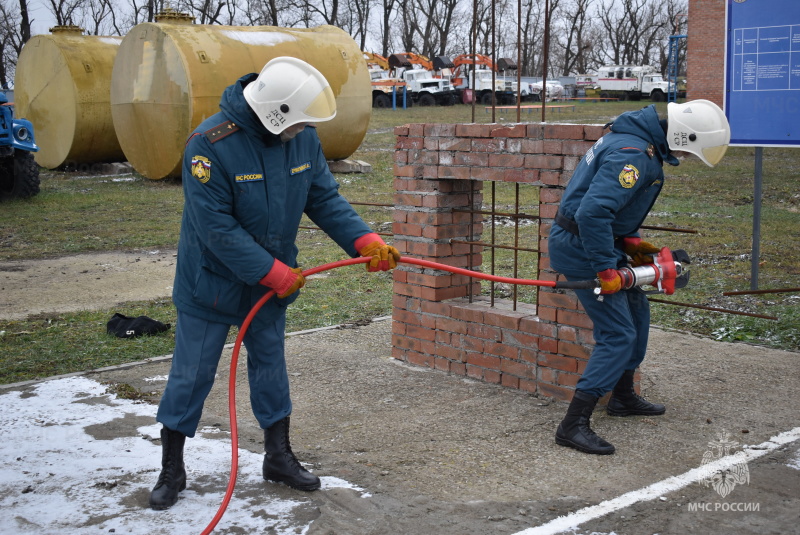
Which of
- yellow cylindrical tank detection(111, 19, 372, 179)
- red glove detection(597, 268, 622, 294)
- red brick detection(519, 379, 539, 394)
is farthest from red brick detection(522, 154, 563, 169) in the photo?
yellow cylindrical tank detection(111, 19, 372, 179)

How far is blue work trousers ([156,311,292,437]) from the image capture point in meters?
3.85

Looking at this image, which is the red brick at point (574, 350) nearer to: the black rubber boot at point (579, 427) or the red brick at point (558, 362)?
the red brick at point (558, 362)

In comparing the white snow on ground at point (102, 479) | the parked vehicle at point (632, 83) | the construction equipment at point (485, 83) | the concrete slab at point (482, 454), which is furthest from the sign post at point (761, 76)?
the parked vehicle at point (632, 83)

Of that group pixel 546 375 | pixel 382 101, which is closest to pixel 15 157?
pixel 546 375

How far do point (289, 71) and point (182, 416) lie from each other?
153cm

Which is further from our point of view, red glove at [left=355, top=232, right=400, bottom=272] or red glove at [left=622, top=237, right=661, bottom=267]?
red glove at [left=622, top=237, right=661, bottom=267]

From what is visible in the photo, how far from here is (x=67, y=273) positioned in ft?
30.8

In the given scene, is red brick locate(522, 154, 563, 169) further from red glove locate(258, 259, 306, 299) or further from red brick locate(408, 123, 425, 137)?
red glove locate(258, 259, 306, 299)

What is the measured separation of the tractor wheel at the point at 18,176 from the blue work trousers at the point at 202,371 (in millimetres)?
12435

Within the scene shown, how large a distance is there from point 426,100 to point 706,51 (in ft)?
58.8

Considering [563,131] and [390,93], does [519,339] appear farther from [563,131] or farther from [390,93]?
[390,93]

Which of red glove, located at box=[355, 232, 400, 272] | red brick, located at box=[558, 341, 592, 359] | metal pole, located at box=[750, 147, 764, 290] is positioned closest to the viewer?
red glove, located at box=[355, 232, 400, 272]

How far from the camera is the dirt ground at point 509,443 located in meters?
3.65

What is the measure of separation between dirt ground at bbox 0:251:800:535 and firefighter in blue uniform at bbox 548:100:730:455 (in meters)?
0.33
